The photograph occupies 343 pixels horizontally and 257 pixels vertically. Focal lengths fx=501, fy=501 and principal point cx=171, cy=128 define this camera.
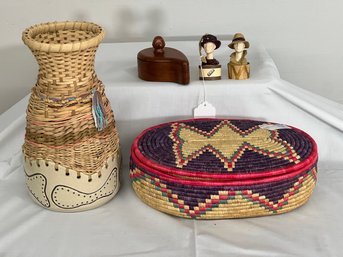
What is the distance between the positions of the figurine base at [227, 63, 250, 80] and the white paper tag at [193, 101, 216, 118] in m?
0.09

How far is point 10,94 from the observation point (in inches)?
60.3

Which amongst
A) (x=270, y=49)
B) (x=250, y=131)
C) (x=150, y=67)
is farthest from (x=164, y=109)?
(x=270, y=49)

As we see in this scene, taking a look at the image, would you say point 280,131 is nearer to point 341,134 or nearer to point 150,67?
point 341,134

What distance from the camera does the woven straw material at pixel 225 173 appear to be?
871mm

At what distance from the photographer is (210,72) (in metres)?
1.10

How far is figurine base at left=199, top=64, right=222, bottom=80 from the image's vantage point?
109 centimetres

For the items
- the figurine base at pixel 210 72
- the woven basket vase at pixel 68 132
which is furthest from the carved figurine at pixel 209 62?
the woven basket vase at pixel 68 132

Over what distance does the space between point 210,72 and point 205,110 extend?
8 cm

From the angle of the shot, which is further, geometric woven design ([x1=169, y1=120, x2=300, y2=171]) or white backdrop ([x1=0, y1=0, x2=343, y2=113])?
white backdrop ([x1=0, y1=0, x2=343, y2=113])

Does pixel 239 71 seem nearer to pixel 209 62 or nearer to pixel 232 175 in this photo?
pixel 209 62

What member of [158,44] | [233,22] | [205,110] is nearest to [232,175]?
[205,110]

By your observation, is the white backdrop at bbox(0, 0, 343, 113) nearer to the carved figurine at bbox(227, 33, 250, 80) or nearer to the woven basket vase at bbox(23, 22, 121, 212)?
the carved figurine at bbox(227, 33, 250, 80)

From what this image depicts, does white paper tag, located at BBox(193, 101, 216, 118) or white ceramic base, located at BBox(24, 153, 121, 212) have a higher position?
white paper tag, located at BBox(193, 101, 216, 118)

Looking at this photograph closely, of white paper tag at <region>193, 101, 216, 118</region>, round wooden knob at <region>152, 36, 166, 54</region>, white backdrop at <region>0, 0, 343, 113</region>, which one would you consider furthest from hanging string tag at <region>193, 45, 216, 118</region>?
white backdrop at <region>0, 0, 343, 113</region>
